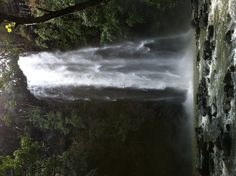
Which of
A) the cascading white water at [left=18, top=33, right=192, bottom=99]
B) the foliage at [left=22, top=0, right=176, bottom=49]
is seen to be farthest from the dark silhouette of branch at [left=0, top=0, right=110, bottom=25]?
the cascading white water at [left=18, top=33, right=192, bottom=99]

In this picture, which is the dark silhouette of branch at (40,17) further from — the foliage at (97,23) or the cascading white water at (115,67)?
the cascading white water at (115,67)

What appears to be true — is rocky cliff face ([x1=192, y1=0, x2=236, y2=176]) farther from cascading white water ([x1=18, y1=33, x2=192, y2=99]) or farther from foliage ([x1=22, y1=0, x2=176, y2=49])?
foliage ([x1=22, y1=0, x2=176, y2=49])

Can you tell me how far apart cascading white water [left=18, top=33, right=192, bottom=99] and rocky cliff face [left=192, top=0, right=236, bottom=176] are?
1.17 metres

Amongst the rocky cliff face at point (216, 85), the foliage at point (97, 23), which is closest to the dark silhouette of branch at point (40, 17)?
the rocky cliff face at point (216, 85)

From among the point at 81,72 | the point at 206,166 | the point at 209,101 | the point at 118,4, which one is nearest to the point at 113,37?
the point at 118,4

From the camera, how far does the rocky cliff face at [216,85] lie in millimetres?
5320

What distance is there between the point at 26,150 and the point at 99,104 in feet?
8.50

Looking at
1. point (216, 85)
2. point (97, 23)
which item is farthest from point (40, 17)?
point (97, 23)

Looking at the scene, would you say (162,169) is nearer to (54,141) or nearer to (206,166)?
(206,166)

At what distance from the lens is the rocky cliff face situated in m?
5.32

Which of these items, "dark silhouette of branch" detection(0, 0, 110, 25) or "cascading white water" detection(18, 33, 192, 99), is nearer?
"dark silhouette of branch" detection(0, 0, 110, 25)

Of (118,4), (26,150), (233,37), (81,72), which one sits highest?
(118,4)

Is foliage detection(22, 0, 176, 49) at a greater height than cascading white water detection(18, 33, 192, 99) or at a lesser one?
greater

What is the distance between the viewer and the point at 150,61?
10055 millimetres
